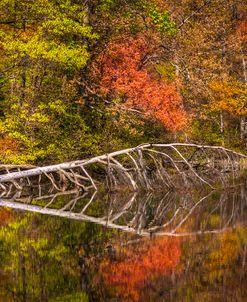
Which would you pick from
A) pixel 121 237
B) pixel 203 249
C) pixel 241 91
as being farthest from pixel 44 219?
pixel 241 91

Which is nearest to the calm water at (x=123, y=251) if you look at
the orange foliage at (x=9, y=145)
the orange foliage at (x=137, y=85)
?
the orange foliage at (x=9, y=145)

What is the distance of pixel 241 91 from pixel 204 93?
9.22 m

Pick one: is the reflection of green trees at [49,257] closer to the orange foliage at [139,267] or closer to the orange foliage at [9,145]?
the orange foliage at [139,267]

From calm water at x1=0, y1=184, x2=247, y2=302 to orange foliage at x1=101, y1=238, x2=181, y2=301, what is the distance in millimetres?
12

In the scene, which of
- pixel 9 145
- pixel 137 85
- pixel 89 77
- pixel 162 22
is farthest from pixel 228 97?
pixel 9 145

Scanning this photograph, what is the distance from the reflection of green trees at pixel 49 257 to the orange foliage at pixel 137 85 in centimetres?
1143

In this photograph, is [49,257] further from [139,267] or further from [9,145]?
Answer: [9,145]

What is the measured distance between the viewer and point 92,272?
26.8 ft

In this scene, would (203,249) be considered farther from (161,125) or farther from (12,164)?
(161,125)

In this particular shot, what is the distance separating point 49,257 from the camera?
916 centimetres

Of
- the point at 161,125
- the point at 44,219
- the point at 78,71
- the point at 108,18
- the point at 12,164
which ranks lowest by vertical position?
the point at 44,219

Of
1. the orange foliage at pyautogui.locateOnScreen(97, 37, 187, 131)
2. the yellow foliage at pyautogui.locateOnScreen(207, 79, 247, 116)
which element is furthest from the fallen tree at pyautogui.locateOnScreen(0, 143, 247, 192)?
the yellow foliage at pyautogui.locateOnScreen(207, 79, 247, 116)

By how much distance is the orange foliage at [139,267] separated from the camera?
24.3 ft

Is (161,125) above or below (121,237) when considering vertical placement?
above
